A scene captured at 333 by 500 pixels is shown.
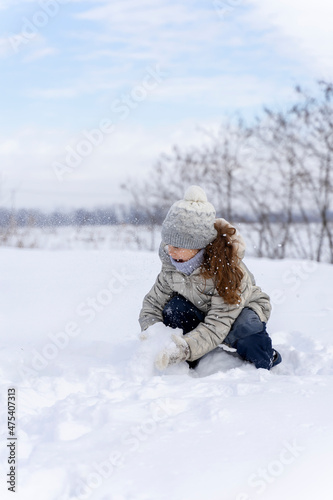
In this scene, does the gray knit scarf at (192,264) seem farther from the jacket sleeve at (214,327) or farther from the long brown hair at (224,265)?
the jacket sleeve at (214,327)

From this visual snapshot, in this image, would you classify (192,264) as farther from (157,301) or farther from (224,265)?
(157,301)

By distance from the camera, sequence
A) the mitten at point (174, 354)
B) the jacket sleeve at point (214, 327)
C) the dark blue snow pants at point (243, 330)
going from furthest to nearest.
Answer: the dark blue snow pants at point (243, 330) → the jacket sleeve at point (214, 327) → the mitten at point (174, 354)

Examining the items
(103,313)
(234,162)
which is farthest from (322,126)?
(103,313)

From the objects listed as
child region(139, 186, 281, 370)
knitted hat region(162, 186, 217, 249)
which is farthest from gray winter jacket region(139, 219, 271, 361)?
knitted hat region(162, 186, 217, 249)

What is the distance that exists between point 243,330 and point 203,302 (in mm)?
296

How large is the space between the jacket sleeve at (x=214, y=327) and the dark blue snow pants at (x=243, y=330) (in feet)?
0.21

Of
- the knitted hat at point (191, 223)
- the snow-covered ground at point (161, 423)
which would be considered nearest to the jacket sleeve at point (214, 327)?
the snow-covered ground at point (161, 423)

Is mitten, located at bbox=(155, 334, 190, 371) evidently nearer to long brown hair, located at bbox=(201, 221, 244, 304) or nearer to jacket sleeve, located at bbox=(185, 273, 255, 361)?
jacket sleeve, located at bbox=(185, 273, 255, 361)

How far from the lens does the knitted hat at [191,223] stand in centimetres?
296

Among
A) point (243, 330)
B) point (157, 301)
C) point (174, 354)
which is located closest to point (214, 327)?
point (243, 330)

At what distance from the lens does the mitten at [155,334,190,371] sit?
2.76 metres

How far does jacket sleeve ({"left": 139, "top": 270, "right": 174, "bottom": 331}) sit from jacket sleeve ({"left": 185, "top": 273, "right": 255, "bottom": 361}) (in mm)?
376

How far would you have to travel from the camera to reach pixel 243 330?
3.02m

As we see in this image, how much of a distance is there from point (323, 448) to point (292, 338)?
2308 millimetres
